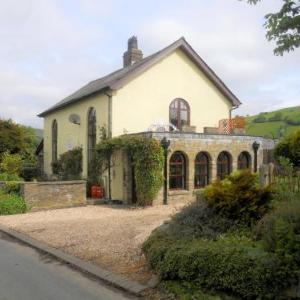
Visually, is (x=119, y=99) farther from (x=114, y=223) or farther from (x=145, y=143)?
(x=114, y=223)

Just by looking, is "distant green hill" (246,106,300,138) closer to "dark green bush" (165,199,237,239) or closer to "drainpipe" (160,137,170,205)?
"drainpipe" (160,137,170,205)

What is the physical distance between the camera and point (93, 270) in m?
7.93

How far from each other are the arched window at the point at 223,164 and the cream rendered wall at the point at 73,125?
19.4 ft

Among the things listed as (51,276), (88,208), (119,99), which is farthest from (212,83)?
(51,276)

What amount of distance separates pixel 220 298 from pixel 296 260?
1168mm

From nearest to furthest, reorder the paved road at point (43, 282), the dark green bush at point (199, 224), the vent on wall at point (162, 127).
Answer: the paved road at point (43, 282) → the dark green bush at point (199, 224) → the vent on wall at point (162, 127)

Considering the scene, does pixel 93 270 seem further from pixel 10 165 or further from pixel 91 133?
pixel 10 165

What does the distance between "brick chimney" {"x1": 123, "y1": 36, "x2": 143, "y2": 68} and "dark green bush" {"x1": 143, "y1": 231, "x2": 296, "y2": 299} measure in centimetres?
2080

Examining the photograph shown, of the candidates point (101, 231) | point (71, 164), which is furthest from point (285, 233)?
point (71, 164)

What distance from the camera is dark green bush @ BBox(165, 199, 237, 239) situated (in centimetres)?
761

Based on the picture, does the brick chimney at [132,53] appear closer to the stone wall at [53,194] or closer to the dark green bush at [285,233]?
the stone wall at [53,194]

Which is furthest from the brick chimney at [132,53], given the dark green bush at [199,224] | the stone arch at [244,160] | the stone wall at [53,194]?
the dark green bush at [199,224]

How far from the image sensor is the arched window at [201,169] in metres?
20.5

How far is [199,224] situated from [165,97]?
15.8m
